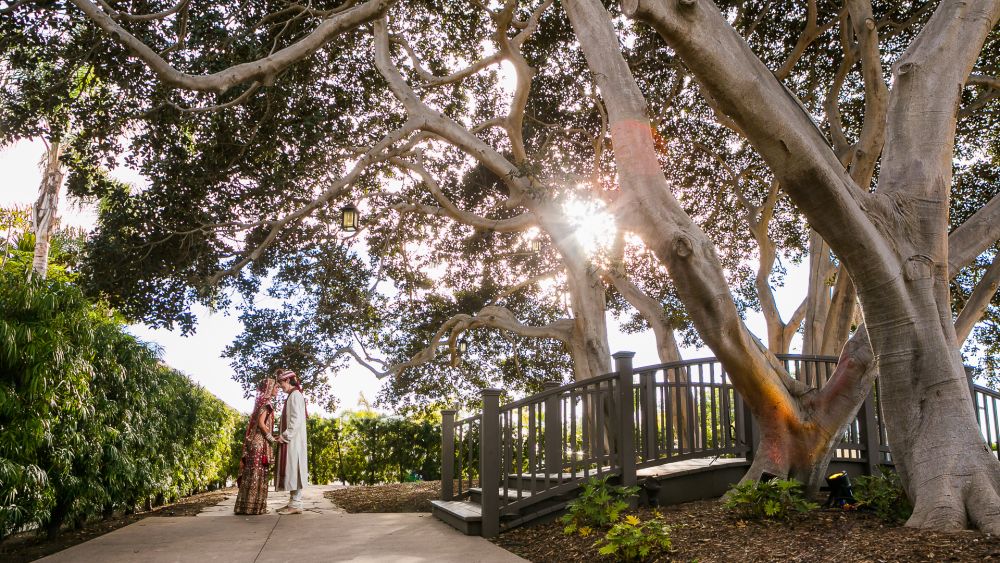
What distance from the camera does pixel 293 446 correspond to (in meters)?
8.78

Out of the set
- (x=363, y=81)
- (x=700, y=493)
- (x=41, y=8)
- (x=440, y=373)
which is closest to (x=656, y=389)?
(x=700, y=493)

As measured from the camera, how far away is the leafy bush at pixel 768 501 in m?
5.18

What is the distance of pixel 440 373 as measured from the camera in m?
17.4

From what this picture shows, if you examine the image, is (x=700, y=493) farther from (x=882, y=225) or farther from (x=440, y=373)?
(x=440, y=373)

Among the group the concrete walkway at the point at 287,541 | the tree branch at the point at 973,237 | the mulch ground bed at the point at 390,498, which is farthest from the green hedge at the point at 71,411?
the tree branch at the point at 973,237

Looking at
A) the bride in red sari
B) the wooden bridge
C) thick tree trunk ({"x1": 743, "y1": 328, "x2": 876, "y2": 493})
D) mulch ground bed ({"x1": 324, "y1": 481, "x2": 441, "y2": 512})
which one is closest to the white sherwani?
the bride in red sari

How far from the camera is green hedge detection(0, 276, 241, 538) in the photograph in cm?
484

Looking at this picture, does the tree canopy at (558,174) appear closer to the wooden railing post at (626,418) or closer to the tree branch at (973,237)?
the tree branch at (973,237)

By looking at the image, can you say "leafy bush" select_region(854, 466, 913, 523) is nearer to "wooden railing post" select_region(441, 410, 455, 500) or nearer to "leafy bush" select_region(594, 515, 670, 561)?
"leafy bush" select_region(594, 515, 670, 561)

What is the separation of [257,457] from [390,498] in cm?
284

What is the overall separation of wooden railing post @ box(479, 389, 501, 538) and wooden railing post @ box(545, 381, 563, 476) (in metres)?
0.50

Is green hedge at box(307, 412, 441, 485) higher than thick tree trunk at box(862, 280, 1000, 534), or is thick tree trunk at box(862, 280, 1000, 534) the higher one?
thick tree trunk at box(862, 280, 1000, 534)

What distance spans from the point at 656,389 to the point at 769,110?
322 centimetres

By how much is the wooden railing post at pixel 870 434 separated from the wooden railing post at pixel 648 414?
98.7 inches
